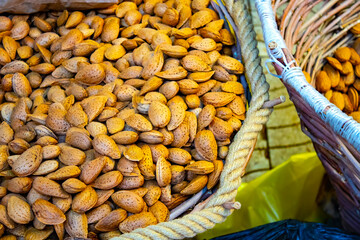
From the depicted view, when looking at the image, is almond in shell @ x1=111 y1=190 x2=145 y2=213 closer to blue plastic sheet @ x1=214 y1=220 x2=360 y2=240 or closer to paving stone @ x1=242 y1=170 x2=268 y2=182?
blue plastic sheet @ x1=214 y1=220 x2=360 y2=240

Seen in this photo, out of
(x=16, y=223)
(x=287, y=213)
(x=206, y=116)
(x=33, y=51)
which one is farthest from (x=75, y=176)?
(x=287, y=213)

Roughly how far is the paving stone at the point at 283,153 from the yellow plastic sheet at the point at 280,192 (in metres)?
0.25

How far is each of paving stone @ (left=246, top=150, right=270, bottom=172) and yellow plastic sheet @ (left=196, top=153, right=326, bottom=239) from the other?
0.25 m

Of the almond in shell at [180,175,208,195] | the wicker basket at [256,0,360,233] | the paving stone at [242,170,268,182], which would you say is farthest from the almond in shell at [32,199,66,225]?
the paving stone at [242,170,268,182]

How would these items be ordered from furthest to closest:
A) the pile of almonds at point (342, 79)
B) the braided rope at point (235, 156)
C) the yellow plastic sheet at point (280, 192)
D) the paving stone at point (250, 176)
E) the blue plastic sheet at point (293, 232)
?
1. the paving stone at point (250, 176)
2. the yellow plastic sheet at point (280, 192)
3. the pile of almonds at point (342, 79)
4. the blue plastic sheet at point (293, 232)
5. the braided rope at point (235, 156)

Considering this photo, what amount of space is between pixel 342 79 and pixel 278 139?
1.52ft

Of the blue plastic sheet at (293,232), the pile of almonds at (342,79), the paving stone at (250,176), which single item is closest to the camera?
the blue plastic sheet at (293,232)

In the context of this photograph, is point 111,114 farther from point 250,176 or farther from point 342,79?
point 250,176

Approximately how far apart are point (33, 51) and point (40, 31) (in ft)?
0.19

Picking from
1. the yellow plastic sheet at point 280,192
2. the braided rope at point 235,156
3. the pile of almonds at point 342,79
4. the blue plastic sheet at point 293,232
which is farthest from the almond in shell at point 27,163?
the pile of almonds at point 342,79

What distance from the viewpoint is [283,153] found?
1.45m

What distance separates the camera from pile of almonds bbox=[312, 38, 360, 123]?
0.99 metres

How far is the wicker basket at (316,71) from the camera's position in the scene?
2.26 ft

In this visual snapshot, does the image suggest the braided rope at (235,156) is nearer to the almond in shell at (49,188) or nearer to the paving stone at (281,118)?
the almond in shell at (49,188)
